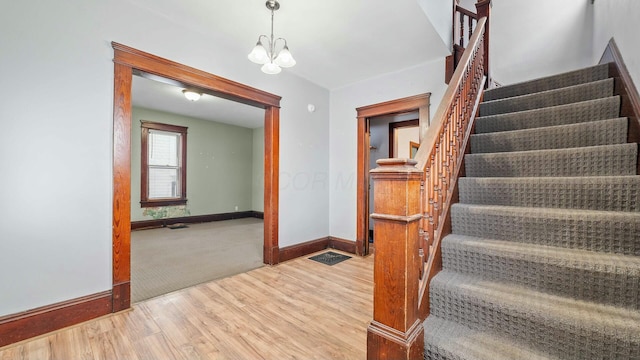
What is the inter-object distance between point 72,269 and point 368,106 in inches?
139

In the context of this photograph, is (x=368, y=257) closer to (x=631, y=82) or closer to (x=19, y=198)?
(x=631, y=82)

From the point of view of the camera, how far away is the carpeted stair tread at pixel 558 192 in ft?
4.71

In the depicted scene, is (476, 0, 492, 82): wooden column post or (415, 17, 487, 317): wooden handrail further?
(476, 0, 492, 82): wooden column post

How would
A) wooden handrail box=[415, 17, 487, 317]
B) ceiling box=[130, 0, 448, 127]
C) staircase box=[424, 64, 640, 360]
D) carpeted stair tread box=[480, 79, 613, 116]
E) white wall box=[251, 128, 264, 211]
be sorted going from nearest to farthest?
1. staircase box=[424, 64, 640, 360]
2. wooden handrail box=[415, 17, 487, 317]
3. carpeted stair tread box=[480, 79, 613, 116]
4. ceiling box=[130, 0, 448, 127]
5. white wall box=[251, 128, 264, 211]

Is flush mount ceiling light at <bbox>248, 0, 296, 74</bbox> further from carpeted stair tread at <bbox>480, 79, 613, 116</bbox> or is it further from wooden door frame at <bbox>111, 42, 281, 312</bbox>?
carpeted stair tread at <bbox>480, 79, 613, 116</bbox>

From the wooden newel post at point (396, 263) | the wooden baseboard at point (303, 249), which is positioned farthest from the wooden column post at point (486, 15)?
the wooden baseboard at point (303, 249)

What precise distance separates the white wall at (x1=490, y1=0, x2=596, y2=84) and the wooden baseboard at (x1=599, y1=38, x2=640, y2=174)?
4.08 ft

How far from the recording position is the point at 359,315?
207 cm

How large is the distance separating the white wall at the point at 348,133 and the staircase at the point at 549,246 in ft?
5.61

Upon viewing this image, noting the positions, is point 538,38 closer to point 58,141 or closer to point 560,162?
point 560,162

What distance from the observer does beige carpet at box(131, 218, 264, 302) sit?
273cm

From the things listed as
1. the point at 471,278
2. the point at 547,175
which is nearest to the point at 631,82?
the point at 547,175

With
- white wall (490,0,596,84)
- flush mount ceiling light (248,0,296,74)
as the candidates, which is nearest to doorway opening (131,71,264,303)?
flush mount ceiling light (248,0,296,74)

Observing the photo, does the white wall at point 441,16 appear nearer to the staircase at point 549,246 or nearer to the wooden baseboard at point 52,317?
the staircase at point 549,246
